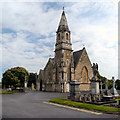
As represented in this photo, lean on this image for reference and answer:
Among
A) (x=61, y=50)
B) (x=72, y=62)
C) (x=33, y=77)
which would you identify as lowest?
(x=33, y=77)

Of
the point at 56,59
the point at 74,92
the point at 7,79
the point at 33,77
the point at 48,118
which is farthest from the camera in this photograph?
the point at 33,77

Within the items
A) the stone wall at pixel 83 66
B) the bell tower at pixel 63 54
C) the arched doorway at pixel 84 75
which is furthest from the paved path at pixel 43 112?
the arched doorway at pixel 84 75

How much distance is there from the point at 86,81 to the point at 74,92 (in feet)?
82.6

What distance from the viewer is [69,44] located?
143 ft

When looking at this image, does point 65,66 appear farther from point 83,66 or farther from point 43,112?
point 43,112

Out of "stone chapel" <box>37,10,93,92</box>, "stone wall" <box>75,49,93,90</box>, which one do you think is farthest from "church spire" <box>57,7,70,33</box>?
"stone wall" <box>75,49,93,90</box>

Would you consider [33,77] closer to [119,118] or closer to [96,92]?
[96,92]

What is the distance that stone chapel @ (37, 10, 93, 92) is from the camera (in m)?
39.7

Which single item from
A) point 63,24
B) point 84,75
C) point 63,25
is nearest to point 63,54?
point 84,75

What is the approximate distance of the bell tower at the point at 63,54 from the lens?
39312 mm

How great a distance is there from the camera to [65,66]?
40.0m

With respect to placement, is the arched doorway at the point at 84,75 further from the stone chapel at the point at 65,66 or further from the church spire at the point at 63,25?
A: the church spire at the point at 63,25

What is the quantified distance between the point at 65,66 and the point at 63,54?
157 inches

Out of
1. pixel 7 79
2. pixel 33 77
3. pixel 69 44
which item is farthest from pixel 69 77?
pixel 33 77
